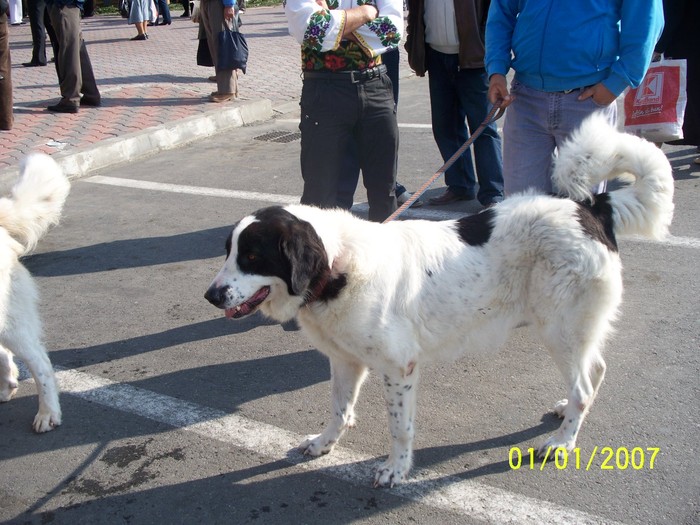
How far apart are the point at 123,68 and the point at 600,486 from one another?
465 inches

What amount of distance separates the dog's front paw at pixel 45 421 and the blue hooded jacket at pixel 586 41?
9.93ft

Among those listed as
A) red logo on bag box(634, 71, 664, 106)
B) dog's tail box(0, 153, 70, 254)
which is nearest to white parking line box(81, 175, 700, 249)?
red logo on bag box(634, 71, 664, 106)

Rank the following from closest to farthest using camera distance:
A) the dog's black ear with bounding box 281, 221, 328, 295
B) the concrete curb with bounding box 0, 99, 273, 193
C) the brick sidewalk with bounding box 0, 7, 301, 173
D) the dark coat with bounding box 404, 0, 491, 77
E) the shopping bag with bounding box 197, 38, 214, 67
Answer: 1. the dog's black ear with bounding box 281, 221, 328, 295
2. the dark coat with bounding box 404, 0, 491, 77
3. the concrete curb with bounding box 0, 99, 273, 193
4. the brick sidewalk with bounding box 0, 7, 301, 173
5. the shopping bag with bounding box 197, 38, 214, 67

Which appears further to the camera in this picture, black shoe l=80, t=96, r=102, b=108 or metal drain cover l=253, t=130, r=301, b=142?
black shoe l=80, t=96, r=102, b=108

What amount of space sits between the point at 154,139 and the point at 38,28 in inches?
238

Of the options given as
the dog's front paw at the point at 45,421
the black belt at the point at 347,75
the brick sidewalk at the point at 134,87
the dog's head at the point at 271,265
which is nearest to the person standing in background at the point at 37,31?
the brick sidewalk at the point at 134,87

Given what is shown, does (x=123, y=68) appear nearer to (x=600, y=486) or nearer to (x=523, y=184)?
(x=523, y=184)

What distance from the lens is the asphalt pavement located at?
2.89 m

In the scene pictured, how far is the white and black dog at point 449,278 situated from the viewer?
277 cm

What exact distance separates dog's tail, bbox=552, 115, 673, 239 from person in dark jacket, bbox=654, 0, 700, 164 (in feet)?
10.3

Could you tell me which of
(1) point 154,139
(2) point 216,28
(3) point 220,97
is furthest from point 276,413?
(3) point 220,97
